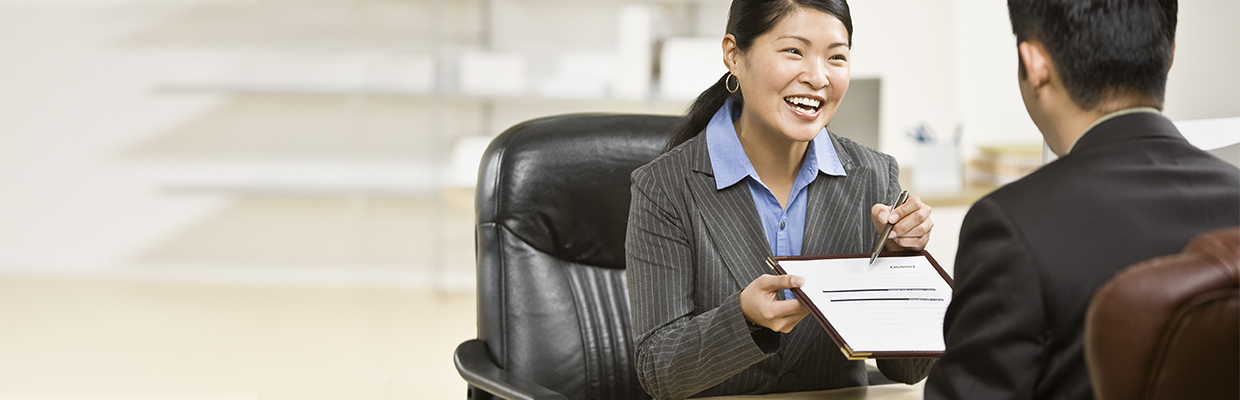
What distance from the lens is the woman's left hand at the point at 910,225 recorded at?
44.9 inches

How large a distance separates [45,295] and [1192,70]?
4.65 m

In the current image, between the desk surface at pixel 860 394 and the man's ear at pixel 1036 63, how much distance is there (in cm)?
52

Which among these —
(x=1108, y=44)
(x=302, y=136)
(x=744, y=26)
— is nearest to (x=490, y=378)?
(x=744, y=26)

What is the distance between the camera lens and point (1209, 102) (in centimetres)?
162

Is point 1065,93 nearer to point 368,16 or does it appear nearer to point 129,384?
point 129,384

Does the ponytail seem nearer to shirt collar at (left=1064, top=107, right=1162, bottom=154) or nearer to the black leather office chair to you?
the black leather office chair

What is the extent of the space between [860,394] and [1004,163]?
70.7 inches

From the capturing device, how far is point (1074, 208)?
724 mm

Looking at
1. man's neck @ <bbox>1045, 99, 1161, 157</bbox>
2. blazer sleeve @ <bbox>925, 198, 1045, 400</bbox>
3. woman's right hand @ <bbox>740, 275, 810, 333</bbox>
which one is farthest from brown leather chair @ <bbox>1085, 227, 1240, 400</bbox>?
woman's right hand @ <bbox>740, 275, 810, 333</bbox>

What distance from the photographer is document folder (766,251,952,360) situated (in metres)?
0.99

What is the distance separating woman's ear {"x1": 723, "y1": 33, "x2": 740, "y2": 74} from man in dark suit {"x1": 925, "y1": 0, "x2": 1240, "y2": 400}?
63 cm

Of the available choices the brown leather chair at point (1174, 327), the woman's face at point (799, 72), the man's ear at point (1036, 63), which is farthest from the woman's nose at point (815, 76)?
the brown leather chair at point (1174, 327)

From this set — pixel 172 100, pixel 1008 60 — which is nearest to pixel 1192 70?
pixel 1008 60

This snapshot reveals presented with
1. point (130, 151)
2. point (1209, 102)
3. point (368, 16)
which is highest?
point (368, 16)
